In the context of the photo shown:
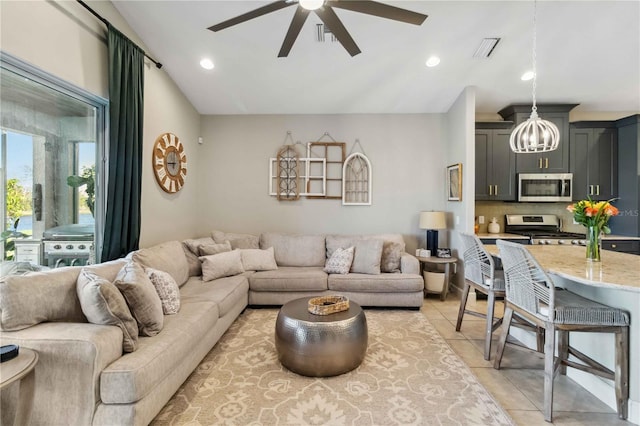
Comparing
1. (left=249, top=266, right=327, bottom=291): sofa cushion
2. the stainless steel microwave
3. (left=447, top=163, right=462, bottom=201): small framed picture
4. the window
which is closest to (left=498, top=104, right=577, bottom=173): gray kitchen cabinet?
the stainless steel microwave

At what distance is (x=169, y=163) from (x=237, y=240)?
1.40 metres

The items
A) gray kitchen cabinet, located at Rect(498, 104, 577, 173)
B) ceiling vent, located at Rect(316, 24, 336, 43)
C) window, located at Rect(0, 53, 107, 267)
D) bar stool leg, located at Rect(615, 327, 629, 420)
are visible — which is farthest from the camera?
gray kitchen cabinet, located at Rect(498, 104, 577, 173)

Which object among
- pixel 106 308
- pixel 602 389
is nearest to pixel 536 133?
pixel 602 389

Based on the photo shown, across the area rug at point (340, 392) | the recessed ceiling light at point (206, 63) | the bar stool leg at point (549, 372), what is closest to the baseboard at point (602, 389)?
the bar stool leg at point (549, 372)

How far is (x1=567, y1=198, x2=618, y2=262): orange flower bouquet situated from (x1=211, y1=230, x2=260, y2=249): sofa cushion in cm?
372

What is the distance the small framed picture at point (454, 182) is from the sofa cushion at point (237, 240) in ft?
9.97

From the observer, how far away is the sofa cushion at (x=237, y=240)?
4.31m

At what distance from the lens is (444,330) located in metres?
3.23

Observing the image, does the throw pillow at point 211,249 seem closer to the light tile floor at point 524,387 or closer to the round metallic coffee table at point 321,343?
the round metallic coffee table at point 321,343

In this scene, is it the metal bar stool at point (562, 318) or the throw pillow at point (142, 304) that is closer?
the metal bar stool at point (562, 318)

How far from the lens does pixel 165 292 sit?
2.40m

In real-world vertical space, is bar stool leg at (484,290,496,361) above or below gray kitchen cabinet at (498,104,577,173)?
below

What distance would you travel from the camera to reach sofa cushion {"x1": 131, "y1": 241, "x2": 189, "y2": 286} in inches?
109

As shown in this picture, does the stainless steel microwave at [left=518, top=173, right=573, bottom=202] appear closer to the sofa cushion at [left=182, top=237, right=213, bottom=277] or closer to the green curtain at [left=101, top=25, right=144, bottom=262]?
the sofa cushion at [left=182, top=237, right=213, bottom=277]
